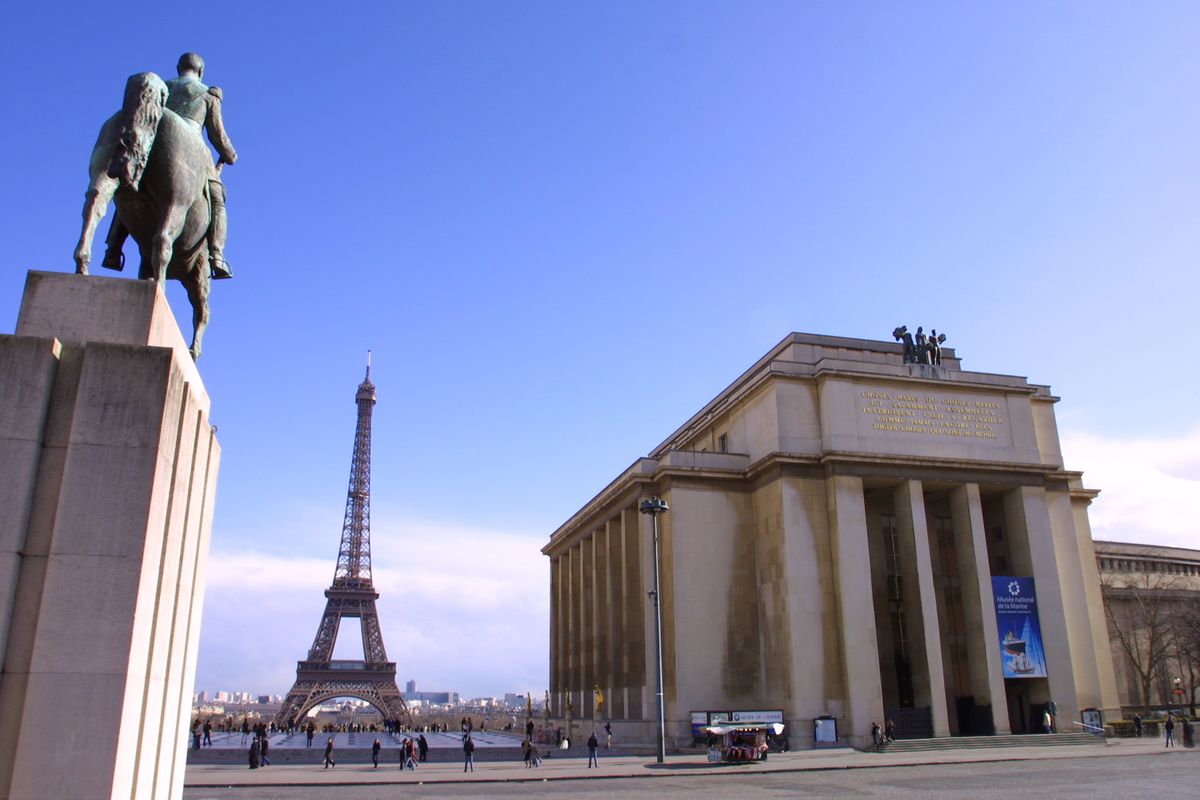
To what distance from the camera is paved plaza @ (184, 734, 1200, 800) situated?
25.0 meters

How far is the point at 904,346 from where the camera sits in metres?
56.5

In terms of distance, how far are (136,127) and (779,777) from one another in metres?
29.1

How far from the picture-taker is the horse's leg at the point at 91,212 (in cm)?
934

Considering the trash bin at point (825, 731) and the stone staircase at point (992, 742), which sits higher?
the trash bin at point (825, 731)

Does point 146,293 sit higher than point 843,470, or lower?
lower

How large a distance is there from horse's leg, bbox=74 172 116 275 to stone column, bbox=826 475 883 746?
1753 inches

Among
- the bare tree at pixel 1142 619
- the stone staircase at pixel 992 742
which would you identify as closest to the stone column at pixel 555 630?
the stone staircase at pixel 992 742

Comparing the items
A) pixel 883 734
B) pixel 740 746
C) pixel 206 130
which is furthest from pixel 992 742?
pixel 206 130

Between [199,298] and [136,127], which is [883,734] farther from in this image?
[136,127]

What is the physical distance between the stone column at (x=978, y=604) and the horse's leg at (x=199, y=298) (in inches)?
1892

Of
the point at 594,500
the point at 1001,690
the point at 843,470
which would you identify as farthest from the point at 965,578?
the point at 594,500

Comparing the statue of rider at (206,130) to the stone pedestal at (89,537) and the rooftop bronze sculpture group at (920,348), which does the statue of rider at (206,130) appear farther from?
the rooftop bronze sculpture group at (920,348)

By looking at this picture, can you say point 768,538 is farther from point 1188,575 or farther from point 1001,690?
point 1188,575

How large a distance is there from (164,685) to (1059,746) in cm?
4757
